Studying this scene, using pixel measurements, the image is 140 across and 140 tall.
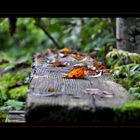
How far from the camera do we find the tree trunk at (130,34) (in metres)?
4.38

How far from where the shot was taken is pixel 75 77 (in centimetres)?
293

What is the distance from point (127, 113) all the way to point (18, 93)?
7.82ft

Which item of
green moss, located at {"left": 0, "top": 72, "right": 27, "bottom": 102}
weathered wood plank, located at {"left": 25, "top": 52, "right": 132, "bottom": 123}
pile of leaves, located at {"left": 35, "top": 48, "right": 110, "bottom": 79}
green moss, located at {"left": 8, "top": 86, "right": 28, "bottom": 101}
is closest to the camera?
weathered wood plank, located at {"left": 25, "top": 52, "right": 132, "bottom": 123}

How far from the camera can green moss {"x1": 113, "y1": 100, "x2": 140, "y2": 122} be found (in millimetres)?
2031

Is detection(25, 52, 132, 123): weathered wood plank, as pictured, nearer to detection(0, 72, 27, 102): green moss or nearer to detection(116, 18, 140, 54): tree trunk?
detection(116, 18, 140, 54): tree trunk

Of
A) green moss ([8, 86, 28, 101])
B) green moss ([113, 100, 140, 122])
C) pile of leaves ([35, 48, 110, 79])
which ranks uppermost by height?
pile of leaves ([35, 48, 110, 79])

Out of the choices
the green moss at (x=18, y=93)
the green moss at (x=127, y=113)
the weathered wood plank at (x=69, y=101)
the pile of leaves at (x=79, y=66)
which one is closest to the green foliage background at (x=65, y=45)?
the green moss at (x=18, y=93)

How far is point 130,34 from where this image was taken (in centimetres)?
439

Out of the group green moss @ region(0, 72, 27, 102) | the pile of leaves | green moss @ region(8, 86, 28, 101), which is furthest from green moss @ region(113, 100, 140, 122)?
green moss @ region(0, 72, 27, 102)

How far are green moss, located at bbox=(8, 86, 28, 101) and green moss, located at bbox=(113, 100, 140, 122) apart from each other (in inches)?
88.4

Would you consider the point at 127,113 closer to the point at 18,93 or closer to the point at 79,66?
the point at 79,66

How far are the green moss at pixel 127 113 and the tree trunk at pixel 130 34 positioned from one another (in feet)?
7.68

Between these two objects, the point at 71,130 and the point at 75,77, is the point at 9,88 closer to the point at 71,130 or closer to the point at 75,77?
the point at 75,77

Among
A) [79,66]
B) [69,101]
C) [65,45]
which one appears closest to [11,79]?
[79,66]
